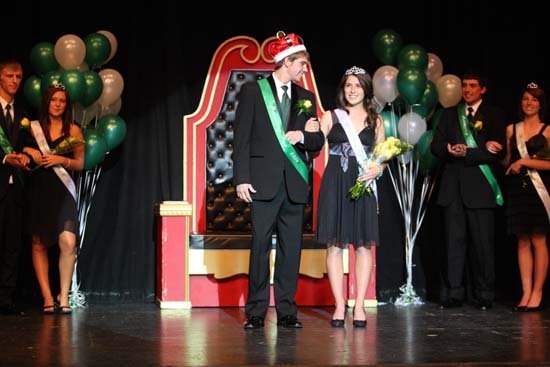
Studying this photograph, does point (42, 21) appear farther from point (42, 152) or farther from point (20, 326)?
point (20, 326)

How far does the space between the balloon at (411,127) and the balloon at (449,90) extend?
0.95ft

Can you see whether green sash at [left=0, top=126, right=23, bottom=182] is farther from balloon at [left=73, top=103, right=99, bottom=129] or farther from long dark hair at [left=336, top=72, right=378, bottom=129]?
long dark hair at [left=336, top=72, right=378, bottom=129]

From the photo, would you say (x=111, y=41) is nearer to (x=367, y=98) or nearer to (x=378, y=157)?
(x=367, y=98)

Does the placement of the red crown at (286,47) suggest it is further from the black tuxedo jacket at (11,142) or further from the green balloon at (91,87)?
the black tuxedo jacket at (11,142)

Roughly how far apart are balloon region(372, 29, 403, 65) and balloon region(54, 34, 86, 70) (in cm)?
207

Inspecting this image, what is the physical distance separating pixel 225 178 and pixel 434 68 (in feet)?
5.66

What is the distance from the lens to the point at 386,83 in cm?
643

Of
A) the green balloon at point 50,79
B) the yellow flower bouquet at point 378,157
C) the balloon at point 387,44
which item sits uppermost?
the balloon at point 387,44

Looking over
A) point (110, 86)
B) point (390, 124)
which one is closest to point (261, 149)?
point (110, 86)

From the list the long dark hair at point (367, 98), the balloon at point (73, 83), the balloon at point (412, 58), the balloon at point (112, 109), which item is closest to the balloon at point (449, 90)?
the balloon at point (412, 58)

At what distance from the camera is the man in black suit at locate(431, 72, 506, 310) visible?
623cm

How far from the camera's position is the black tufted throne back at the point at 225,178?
6.79 m

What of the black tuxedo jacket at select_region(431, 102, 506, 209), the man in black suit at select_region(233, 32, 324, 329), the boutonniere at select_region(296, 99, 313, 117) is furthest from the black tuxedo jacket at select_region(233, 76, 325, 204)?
the black tuxedo jacket at select_region(431, 102, 506, 209)

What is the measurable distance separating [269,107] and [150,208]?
79.8 inches
